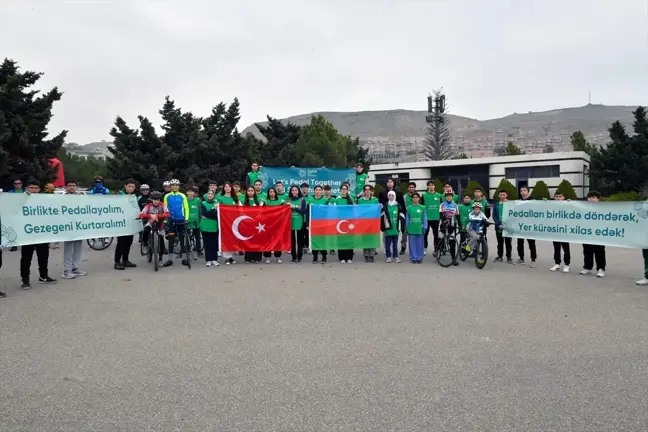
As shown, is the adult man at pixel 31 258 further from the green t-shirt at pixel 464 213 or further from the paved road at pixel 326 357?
the green t-shirt at pixel 464 213

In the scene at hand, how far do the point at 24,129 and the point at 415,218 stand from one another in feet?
48.9

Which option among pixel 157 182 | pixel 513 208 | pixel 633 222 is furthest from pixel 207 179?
pixel 633 222

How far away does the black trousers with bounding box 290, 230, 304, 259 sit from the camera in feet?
36.7

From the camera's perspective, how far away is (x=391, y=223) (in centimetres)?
1113

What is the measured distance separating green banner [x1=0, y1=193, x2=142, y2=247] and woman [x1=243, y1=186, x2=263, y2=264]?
2.52 meters

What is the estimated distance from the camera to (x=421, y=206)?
11.1m

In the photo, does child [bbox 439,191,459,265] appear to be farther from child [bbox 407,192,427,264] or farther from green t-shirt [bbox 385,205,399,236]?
green t-shirt [bbox 385,205,399,236]

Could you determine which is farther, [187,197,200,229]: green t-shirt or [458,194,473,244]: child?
[187,197,200,229]: green t-shirt

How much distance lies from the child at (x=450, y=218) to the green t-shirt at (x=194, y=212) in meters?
5.84

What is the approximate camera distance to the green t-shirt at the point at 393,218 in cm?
1111

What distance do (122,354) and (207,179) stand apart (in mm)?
18276

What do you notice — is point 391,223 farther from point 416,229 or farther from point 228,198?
point 228,198

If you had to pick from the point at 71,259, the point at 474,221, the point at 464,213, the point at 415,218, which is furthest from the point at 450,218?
the point at 71,259

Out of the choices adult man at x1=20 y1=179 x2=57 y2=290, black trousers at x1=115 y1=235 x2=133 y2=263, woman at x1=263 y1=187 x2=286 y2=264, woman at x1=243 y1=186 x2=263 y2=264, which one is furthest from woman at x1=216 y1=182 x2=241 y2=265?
adult man at x1=20 y1=179 x2=57 y2=290
